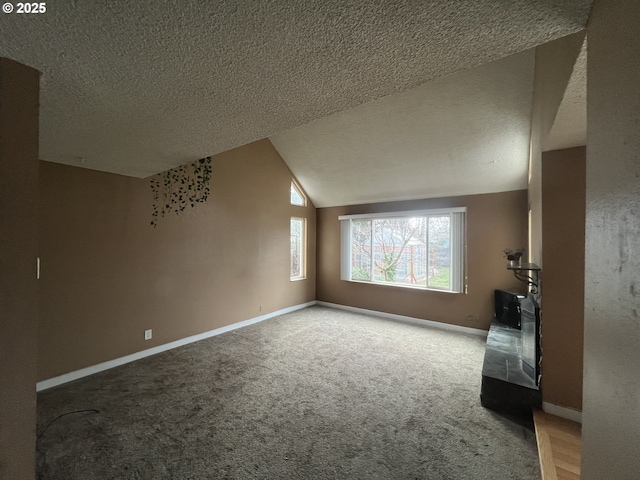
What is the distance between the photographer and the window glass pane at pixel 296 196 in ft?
17.9

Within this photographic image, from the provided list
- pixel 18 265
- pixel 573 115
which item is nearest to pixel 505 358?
pixel 573 115

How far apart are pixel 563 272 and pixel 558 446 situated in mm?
1103

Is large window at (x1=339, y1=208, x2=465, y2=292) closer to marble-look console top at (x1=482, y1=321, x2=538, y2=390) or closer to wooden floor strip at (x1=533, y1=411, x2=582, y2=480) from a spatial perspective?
marble-look console top at (x1=482, y1=321, x2=538, y2=390)

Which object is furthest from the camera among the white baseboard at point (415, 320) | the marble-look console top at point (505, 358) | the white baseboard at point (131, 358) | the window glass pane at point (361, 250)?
the window glass pane at point (361, 250)

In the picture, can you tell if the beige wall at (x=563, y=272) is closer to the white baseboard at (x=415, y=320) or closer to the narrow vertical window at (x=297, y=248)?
the white baseboard at (x=415, y=320)

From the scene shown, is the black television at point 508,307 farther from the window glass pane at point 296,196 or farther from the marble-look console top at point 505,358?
the window glass pane at point 296,196

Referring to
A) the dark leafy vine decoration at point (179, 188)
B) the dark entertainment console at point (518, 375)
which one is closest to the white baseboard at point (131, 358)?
the dark leafy vine decoration at point (179, 188)

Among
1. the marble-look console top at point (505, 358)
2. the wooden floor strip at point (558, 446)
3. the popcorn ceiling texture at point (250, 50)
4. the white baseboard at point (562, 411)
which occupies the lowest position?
the wooden floor strip at point (558, 446)

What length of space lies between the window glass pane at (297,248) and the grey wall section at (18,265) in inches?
176

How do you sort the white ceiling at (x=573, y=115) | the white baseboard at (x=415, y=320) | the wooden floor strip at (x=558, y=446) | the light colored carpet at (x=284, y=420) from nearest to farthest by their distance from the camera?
the white ceiling at (x=573, y=115), the wooden floor strip at (x=558, y=446), the light colored carpet at (x=284, y=420), the white baseboard at (x=415, y=320)

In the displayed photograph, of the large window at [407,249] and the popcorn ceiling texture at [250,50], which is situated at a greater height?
the popcorn ceiling texture at [250,50]

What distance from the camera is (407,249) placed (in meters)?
4.80

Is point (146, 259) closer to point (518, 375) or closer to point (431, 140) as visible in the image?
point (431, 140)

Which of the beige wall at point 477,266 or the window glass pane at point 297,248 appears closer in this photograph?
the beige wall at point 477,266
